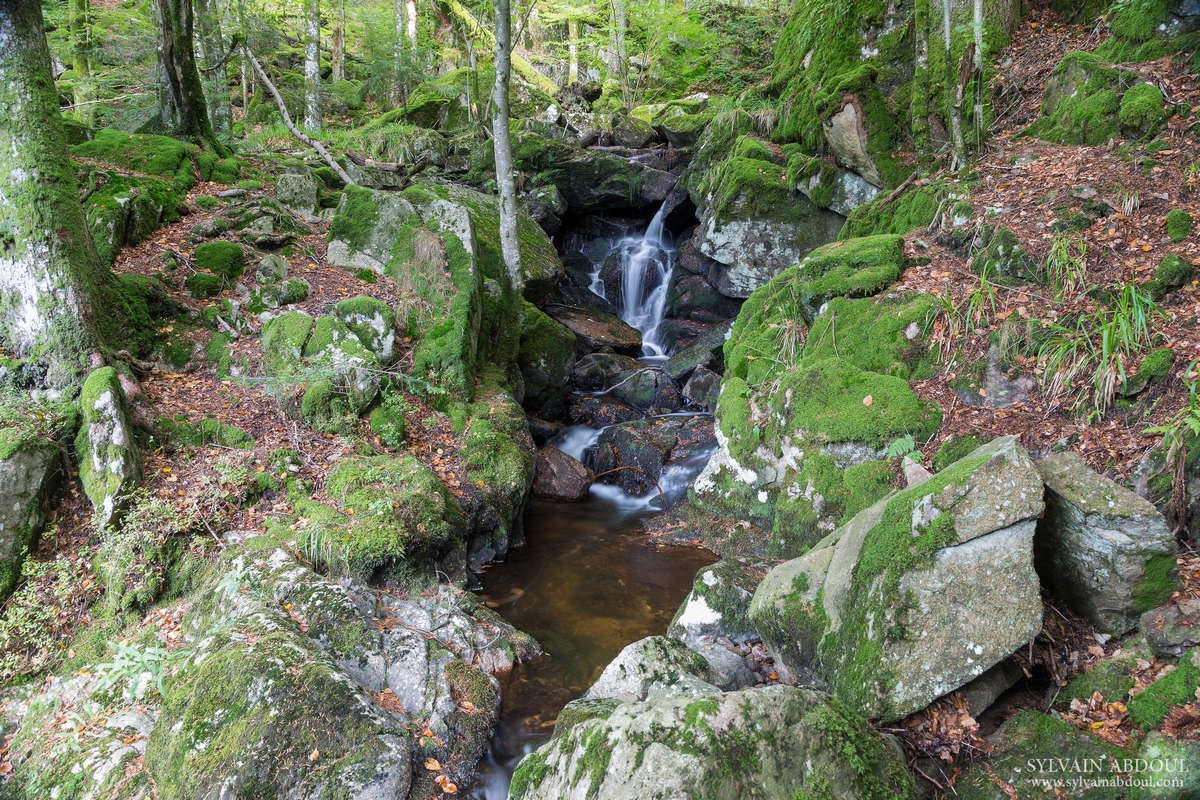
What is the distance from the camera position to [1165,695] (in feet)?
9.50

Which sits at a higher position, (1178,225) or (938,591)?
(1178,225)

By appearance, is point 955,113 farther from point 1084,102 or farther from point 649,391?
point 649,391

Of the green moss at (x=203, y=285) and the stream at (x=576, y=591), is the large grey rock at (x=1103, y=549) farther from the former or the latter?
the green moss at (x=203, y=285)

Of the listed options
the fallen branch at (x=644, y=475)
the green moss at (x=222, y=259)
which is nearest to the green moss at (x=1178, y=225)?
the fallen branch at (x=644, y=475)

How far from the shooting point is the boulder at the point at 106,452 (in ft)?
16.3

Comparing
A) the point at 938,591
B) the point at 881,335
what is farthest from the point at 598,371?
the point at 938,591

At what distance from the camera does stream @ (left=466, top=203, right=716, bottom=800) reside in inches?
183

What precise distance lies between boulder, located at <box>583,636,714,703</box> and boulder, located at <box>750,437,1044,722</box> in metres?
0.82

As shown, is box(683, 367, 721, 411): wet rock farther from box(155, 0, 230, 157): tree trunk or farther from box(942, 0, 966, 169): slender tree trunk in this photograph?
box(155, 0, 230, 157): tree trunk

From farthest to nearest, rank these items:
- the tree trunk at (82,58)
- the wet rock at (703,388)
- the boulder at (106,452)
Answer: the tree trunk at (82,58)
the wet rock at (703,388)
the boulder at (106,452)

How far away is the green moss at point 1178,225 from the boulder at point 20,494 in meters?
9.55

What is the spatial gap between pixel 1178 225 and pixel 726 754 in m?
5.94

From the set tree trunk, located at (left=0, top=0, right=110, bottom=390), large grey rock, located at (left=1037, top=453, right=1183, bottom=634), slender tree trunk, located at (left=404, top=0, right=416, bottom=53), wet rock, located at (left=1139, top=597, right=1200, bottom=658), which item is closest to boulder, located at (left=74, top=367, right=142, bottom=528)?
tree trunk, located at (left=0, top=0, right=110, bottom=390)

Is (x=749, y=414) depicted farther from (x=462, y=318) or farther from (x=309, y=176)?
(x=309, y=176)
